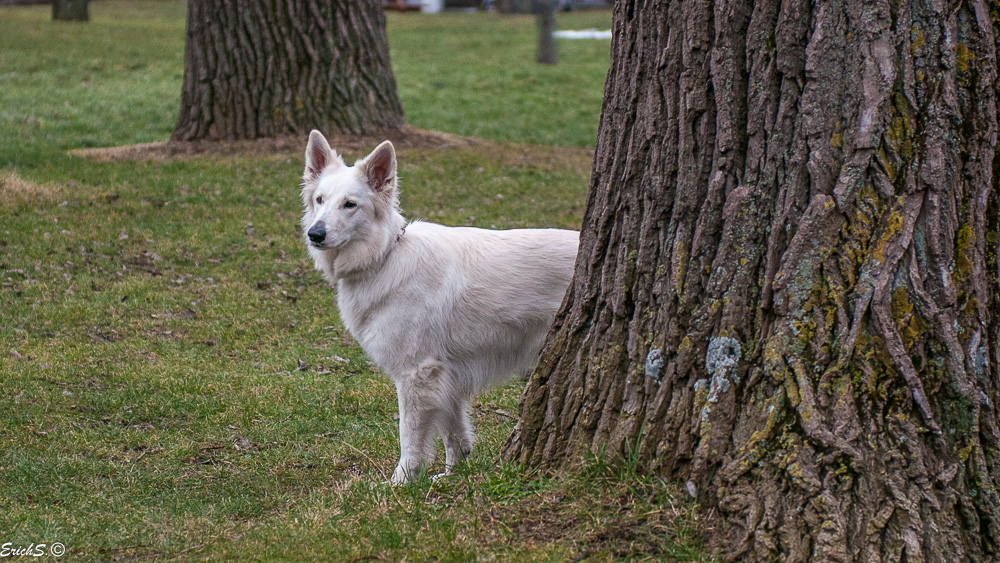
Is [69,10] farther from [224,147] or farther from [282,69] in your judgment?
[282,69]

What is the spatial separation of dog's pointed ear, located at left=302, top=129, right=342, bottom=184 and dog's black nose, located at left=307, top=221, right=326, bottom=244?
1.77 ft

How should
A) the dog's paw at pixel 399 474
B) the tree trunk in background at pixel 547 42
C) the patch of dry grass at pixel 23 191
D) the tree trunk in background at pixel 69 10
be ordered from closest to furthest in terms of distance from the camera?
the dog's paw at pixel 399 474
the patch of dry grass at pixel 23 191
the tree trunk in background at pixel 547 42
the tree trunk in background at pixel 69 10

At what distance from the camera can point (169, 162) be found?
1184cm

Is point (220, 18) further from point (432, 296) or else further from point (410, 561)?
point (410, 561)

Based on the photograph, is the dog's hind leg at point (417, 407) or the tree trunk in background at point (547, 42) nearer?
the dog's hind leg at point (417, 407)

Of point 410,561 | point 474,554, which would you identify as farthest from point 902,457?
point 410,561

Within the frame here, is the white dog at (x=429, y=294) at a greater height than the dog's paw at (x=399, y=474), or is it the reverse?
the white dog at (x=429, y=294)

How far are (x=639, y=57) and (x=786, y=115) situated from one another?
0.66m

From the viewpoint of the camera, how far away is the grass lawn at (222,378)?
3.65 metres

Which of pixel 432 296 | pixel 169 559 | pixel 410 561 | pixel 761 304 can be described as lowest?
pixel 169 559

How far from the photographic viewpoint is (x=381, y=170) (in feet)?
18.2


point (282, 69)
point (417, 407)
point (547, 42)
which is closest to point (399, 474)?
point (417, 407)

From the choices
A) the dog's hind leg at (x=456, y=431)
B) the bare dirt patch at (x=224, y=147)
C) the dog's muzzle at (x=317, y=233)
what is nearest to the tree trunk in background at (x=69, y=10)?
the bare dirt patch at (x=224, y=147)

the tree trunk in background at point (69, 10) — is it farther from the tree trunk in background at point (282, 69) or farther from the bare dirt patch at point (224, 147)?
the tree trunk in background at point (282, 69)
